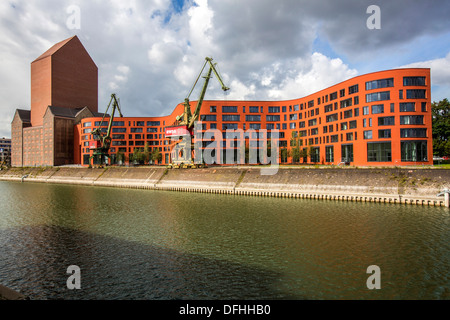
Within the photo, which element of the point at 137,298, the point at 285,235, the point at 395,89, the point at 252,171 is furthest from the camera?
the point at 395,89

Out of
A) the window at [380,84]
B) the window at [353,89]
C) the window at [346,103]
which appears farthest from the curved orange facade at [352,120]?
the window at [353,89]

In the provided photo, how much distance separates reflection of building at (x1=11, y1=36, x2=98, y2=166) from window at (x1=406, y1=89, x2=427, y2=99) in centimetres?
12981

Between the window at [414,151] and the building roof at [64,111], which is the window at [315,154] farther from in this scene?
the building roof at [64,111]

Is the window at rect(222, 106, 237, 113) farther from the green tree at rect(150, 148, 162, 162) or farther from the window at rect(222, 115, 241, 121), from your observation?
the green tree at rect(150, 148, 162, 162)

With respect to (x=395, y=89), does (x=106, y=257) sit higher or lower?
lower

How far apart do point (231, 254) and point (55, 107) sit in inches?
5276

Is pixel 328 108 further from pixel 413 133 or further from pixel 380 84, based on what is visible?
pixel 413 133

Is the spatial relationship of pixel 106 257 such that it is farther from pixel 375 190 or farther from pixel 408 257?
pixel 375 190

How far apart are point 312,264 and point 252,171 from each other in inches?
1360

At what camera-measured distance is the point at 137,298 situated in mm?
11492

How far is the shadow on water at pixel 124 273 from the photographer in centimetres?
1189

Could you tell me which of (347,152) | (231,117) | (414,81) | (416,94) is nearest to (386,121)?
(416,94)
